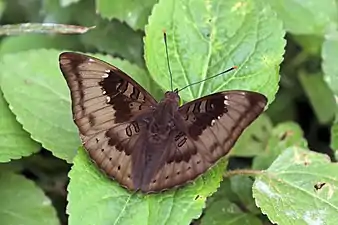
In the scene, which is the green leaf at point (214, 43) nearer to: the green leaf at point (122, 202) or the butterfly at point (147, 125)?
the butterfly at point (147, 125)

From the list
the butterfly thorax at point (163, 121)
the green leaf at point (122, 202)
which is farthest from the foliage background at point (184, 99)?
the butterfly thorax at point (163, 121)

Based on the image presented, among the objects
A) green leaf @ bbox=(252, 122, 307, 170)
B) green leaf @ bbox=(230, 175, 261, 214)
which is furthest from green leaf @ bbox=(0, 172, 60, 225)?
green leaf @ bbox=(252, 122, 307, 170)

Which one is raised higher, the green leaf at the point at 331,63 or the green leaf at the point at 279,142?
the green leaf at the point at 331,63

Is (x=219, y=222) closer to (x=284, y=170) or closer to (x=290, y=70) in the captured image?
(x=284, y=170)

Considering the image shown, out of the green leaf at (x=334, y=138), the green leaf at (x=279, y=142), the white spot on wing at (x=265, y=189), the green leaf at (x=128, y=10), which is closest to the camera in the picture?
the white spot on wing at (x=265, y=189)

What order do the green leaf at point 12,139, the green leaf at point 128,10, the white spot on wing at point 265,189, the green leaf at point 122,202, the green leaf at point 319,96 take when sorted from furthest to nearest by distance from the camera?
1. the green leaf at point 319,96
2. the green leaf at point 128,10
3. the green leaf at point 12,139
4. the white spot on wing at point 265,189
5. the green leaf at point 122,202

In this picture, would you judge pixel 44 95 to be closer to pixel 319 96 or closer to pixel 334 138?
pixel 334 138

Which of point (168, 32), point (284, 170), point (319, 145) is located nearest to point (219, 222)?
point (284, 170)

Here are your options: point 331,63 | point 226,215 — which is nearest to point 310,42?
point 331,63
